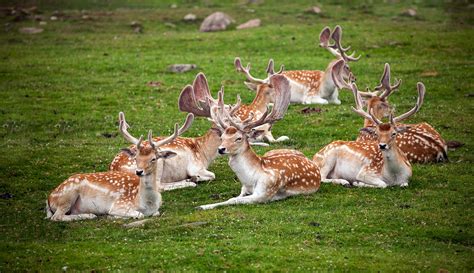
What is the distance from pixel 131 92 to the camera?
20.2 metres

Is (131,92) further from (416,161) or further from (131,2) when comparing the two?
(131,2)

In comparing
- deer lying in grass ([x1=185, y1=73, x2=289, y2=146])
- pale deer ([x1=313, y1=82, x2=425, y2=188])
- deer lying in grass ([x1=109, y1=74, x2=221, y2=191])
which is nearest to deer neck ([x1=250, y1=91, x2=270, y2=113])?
deer lying in grass ([x1=185, y1=73, x2=289, y2=146])

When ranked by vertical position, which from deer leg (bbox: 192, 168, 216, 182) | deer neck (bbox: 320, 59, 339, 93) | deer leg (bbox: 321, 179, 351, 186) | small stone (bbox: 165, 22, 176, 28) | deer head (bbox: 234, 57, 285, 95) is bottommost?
small stone (bbox: 165, 22, 176, 28)

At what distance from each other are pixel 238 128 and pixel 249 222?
5.74 feet

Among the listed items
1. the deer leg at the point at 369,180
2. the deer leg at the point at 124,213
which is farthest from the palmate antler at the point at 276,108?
the deer leg at the point at 124,213

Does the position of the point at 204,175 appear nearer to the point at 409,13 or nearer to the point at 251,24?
the point at 251,24

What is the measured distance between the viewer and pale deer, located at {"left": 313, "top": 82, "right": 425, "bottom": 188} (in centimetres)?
1229

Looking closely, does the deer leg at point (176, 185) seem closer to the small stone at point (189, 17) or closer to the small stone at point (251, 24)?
the small stone at point (251, 24)

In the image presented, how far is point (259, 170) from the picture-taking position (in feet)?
39.1

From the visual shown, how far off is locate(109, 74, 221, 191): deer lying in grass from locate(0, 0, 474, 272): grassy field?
44 cm

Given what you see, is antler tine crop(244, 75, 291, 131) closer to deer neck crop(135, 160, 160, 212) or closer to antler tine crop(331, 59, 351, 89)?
antler tine crop(331, 59, 351, 89)

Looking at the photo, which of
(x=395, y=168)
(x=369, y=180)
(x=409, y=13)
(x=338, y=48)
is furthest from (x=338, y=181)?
(x=409, y=13)

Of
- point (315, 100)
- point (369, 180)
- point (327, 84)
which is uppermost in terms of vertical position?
point (369, 180)

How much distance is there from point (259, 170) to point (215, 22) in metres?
17.3
